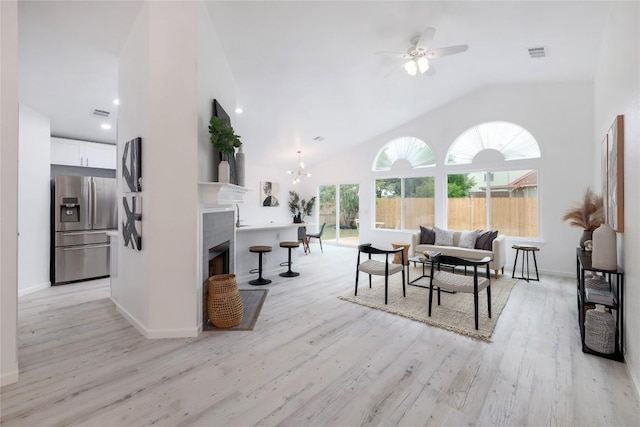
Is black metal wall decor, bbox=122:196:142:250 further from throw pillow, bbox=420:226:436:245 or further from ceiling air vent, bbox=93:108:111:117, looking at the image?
throw pillow, bbox=420:226:436:245

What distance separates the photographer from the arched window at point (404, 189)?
261 inches

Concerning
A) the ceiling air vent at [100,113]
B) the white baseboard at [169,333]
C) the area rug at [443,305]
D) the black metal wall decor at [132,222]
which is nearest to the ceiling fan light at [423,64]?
the area rug at [443,305]

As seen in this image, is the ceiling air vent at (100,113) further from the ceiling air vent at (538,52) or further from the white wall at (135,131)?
the ceiling air vent at (538,52)

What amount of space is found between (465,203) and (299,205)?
201 inches

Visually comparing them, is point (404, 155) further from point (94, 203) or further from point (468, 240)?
point (94, 203)

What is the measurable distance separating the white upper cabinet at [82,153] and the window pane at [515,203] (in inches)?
294

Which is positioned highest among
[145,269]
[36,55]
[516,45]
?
[516,45]

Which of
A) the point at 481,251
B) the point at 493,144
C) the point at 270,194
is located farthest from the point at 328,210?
the point at 481,251

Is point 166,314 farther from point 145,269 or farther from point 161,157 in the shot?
point 161,157

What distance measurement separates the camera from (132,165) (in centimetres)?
280

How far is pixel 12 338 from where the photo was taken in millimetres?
2018

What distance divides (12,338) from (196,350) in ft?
4.13

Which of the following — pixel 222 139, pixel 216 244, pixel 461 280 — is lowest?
pixel 461 280

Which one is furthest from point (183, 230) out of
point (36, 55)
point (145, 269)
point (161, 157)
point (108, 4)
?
point (36, 55)
